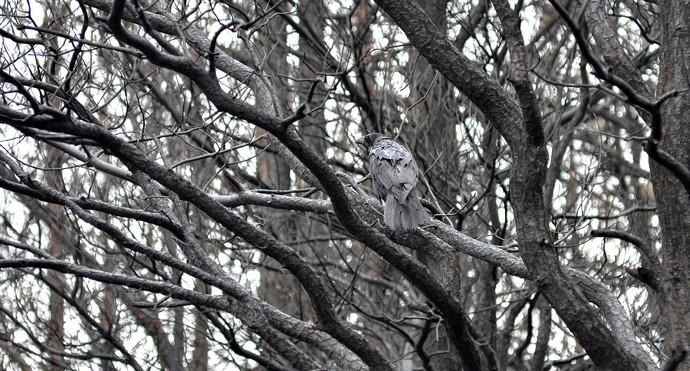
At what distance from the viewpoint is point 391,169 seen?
20.0 feet

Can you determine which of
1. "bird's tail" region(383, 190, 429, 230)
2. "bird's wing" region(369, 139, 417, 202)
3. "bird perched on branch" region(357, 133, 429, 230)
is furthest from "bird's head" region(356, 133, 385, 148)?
"bird's tail" region(383, 190, 429, 230)

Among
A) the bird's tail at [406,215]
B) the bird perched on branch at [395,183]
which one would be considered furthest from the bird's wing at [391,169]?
the bird's tail at [406,215]

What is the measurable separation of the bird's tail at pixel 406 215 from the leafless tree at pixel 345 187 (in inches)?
2.9

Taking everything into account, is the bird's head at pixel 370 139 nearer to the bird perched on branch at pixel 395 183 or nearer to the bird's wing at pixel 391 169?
the bird perched on branch at pixel 395 183

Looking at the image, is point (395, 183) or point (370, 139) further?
point (370, 139)

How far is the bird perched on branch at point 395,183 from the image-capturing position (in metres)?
5.50

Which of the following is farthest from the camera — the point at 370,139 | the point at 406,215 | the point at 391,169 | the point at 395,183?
the point at 370,139

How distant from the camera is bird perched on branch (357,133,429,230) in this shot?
5.50m

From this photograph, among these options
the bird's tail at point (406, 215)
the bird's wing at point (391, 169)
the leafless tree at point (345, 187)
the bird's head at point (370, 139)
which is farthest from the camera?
the bird's head at point (370, 139)

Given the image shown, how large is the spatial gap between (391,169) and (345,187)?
675mm

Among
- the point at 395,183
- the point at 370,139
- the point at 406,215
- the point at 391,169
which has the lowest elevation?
the point at 406,215

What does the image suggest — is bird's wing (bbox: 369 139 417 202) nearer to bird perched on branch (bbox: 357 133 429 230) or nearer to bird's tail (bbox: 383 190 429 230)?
bird perched on branch (bbox: 357 133 429 230)

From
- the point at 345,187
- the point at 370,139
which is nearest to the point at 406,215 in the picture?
the point at 345,187

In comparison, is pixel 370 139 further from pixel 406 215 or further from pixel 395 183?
pixel 406 215
